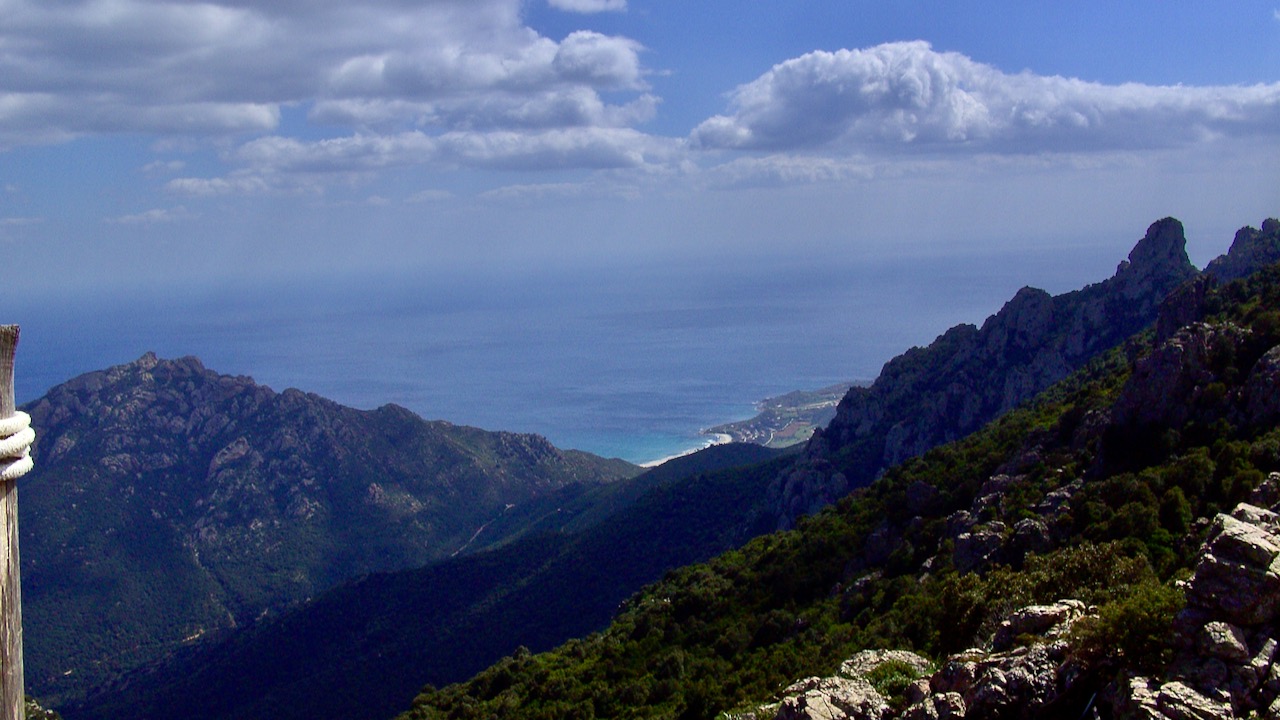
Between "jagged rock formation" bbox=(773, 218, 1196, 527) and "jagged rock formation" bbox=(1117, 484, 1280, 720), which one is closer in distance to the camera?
"jagged rock formation" bbox=(1117, 484, 1280, 720)

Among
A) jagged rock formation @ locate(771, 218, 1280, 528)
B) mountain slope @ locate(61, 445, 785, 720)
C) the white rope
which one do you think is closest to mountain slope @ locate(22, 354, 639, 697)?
mountain slope @ locate(61, 445, 785, 720)

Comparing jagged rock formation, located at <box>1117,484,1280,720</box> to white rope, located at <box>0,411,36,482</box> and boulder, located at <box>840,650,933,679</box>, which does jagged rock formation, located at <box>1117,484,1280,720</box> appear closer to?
boulder, located at <box>840,650,933,679</box>

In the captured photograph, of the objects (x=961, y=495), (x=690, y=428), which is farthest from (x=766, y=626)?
(x=690, y=428)

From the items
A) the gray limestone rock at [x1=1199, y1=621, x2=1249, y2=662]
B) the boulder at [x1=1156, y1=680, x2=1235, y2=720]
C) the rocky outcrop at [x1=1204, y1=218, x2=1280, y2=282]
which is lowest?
the boulder at [x1=1156, y1=680, x2=1235, y2=720]

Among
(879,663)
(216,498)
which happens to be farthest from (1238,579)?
(216,498)

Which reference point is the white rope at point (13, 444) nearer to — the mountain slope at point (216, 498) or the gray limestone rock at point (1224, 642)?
the gray limestone rock at point (1224, 642)

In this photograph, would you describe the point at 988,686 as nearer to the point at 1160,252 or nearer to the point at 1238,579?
the point at 1238,579

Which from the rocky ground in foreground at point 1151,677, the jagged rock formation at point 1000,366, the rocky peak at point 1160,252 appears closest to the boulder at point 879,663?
the rocky ground in foreground at point 1151,677
